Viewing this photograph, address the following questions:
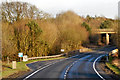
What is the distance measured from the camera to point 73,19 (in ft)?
259

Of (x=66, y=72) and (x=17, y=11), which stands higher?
(x=17, y=11)

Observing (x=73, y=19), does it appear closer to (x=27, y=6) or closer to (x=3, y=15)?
(x=27, y=6)

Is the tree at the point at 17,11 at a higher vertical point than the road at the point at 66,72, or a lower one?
higher

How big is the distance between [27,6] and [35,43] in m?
11.5

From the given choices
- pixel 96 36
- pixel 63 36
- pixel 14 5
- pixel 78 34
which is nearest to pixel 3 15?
pixel 14 5

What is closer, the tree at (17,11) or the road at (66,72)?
the road at (66,72)

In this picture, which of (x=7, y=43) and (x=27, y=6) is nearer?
(x=7, y=43)

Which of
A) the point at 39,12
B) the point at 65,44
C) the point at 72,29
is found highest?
the point at 39,12

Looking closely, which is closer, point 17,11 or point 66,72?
point 66,72

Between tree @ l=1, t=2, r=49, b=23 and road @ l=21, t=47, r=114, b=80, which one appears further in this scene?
tree @ l=1, t=2, r=49, b=23

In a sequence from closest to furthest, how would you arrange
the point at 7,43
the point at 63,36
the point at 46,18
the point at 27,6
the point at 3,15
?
the point at 7,43 < the point at 3,15 < the point at 27,6 < the point at 46,18 < the point at 63,36

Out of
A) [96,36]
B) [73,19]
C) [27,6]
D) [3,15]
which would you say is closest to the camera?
[3,15]

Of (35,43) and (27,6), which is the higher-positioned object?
(27,6)

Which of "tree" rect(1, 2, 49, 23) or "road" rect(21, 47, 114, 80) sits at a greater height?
"tree" rect(1, 2, 49, 23)
